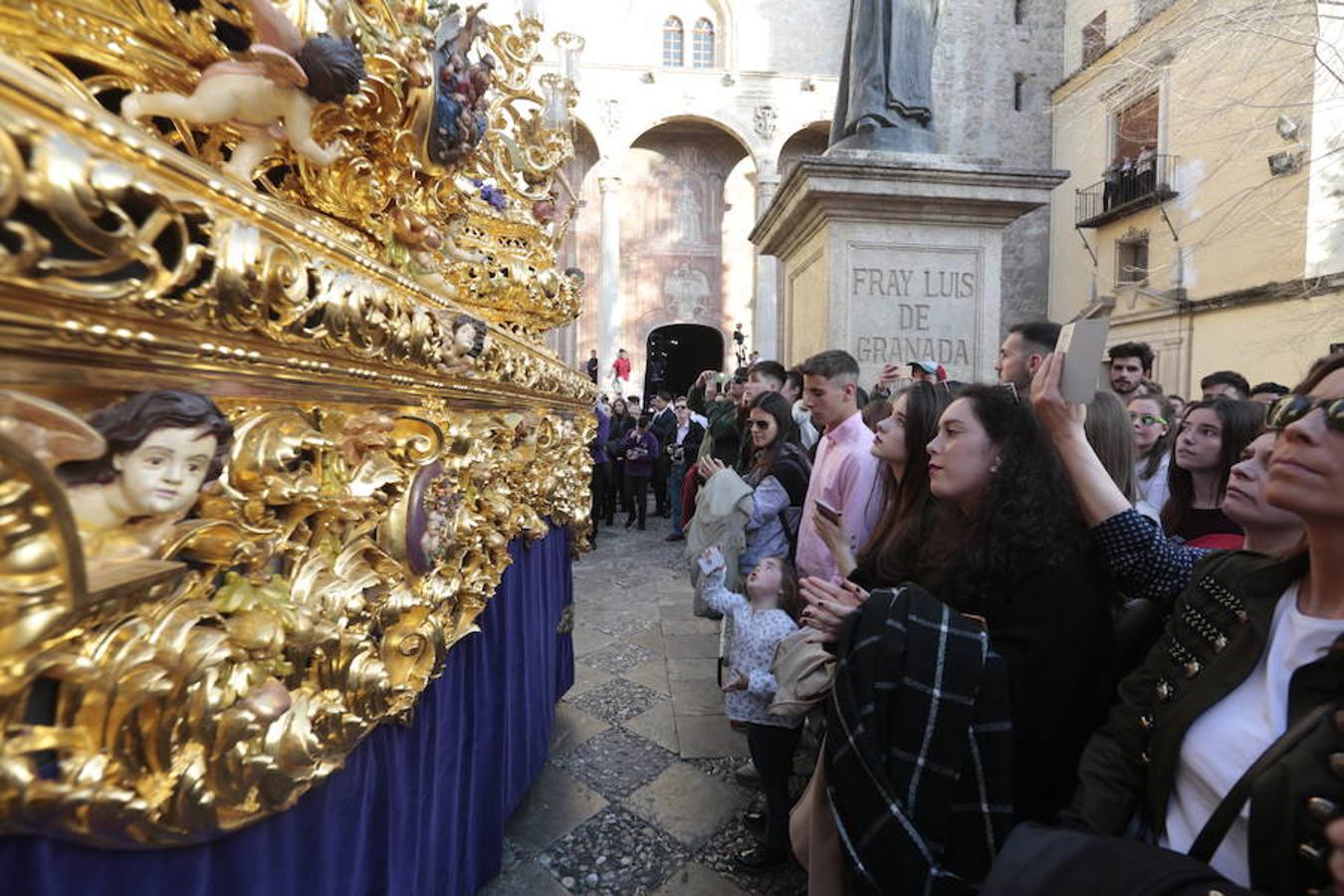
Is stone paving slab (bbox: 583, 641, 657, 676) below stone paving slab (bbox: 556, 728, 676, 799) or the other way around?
below

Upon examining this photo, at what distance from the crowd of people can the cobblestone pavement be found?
19cm

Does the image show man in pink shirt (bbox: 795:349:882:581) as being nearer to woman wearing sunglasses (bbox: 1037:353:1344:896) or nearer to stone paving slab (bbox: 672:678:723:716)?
stone paving slab (bbox: 672:678:723:716)

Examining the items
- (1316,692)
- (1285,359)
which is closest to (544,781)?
(1316,692)

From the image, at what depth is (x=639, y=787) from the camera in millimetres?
2322

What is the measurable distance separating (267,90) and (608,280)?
15.2 meters

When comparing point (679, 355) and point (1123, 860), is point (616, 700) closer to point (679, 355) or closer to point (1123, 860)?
point (1123, 860)

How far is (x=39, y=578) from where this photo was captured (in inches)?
15.9

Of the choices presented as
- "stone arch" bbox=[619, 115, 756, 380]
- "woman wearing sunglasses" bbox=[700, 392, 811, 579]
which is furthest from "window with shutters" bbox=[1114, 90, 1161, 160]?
"woman wearing sunglasses" bbox=[700, 392, 811, 579]

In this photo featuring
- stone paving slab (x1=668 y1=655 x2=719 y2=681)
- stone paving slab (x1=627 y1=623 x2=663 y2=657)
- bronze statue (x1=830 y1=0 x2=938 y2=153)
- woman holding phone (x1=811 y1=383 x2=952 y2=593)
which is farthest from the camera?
bronze statue (x1=830 y1=0 x2=938 y2=153)

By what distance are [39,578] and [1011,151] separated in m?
19.8

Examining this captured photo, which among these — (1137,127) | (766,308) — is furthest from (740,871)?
(1137,127)

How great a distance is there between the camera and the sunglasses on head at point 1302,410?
0.83m

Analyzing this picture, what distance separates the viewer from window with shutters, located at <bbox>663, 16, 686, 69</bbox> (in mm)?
17266

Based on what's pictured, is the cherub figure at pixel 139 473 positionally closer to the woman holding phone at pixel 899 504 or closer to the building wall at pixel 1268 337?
the woman holding phone at pixel 899 504
